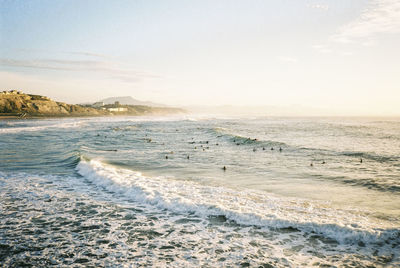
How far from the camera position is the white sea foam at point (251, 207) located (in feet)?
22.6

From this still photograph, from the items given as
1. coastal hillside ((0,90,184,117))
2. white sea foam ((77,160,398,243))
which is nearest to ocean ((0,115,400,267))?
white sea foam ((77,160,398,243))

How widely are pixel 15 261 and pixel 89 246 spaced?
154cm

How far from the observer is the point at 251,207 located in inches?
337

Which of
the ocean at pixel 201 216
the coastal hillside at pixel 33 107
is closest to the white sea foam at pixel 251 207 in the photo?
the ocean at pixel 201 216

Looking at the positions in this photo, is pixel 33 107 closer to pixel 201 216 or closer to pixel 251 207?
pixel 201 216

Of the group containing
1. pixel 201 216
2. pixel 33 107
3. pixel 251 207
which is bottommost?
pixel 201 216

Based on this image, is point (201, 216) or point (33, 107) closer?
point (201, 216)

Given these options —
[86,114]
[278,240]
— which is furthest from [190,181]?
[86,114]

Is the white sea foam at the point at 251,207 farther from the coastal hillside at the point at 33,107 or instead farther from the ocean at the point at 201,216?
the coastal hillside at the point at 33,107

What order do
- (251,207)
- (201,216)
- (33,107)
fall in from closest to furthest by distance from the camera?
(201,216)
(251,207)
(33,107)

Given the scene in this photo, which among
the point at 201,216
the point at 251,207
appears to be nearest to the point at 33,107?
the point at 201,216

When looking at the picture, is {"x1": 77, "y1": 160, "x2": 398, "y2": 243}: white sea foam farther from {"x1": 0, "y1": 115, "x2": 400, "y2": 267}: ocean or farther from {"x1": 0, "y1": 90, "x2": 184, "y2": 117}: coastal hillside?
{"x1": 0, "y1": 90, "x2": 184, "y2": 117}: coastal hillside

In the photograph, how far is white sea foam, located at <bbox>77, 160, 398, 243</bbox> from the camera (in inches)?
271

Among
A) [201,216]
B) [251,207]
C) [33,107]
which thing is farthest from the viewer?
[33,107]
